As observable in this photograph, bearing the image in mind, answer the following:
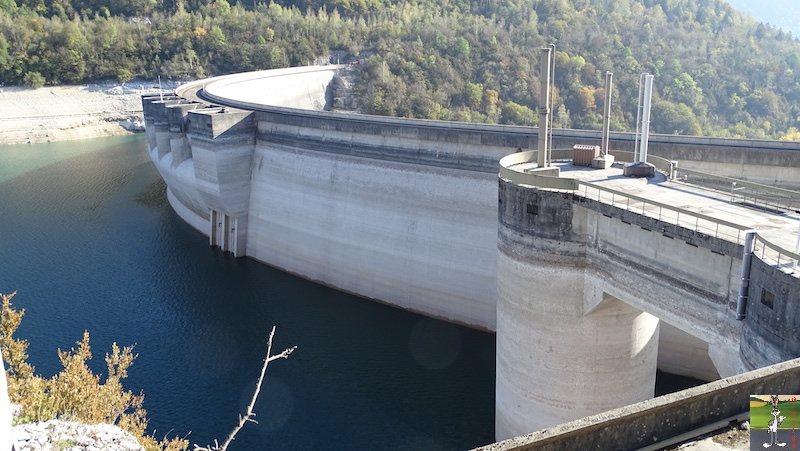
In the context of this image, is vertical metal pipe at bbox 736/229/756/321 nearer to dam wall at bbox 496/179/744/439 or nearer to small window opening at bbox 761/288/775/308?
small window opening at bbox 761/288/775/308

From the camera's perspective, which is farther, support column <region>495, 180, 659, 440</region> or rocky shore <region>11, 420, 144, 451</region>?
support column <region>495, 180, 659, 440</region>

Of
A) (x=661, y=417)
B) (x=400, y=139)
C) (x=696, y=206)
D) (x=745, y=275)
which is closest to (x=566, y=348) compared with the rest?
(x=696, y=206)

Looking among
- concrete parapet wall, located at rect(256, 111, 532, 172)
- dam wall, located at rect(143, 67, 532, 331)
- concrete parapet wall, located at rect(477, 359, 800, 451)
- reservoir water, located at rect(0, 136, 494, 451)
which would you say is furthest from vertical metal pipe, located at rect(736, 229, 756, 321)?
dam wall, located at rect(143, 67, 532, 331)

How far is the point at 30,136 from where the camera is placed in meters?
90.2

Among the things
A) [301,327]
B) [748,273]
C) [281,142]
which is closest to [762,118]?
[281,142]

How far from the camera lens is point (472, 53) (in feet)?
325

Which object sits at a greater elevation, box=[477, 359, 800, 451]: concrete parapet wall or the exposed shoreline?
the exposed shoreline

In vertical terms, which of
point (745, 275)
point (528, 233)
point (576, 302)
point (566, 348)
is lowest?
point (566, 348)

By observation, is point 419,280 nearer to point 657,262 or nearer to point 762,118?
point 657,262

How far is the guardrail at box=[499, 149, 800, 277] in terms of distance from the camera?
1370 centimetres

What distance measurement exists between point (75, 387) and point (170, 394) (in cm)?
1178

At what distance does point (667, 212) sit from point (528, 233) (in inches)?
164

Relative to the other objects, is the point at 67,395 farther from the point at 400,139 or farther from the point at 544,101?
the point at 400,139

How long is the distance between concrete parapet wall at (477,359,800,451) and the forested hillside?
7112 cm
